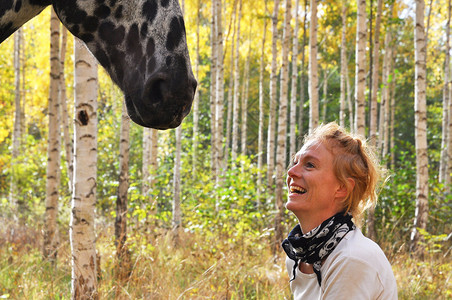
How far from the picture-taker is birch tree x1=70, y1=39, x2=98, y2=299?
384 cm

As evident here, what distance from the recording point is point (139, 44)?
1.54m

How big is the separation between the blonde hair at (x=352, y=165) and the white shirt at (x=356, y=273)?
0.24 meters

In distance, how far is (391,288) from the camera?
1.75 meters

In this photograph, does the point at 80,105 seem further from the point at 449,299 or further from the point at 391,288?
the point at 449,299

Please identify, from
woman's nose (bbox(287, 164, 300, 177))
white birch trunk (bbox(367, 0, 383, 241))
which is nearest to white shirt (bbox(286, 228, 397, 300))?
woman's nose (bbox(287, 164, 300, 177))

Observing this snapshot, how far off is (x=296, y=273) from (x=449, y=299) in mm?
3566

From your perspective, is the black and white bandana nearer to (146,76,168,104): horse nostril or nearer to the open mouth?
the open mouth

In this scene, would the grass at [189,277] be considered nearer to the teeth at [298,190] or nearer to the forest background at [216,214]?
the forest background at [216,214]

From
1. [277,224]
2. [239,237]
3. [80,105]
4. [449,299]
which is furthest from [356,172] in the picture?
[277,224]

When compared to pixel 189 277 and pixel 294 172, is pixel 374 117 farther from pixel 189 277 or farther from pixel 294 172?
pixel 294 172

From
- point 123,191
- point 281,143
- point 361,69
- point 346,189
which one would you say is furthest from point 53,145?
point 346,189

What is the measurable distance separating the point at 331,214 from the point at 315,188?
0.14m

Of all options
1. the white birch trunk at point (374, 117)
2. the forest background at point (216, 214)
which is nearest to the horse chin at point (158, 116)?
the forest background at point (216, 214)

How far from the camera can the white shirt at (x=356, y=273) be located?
1.68 m
